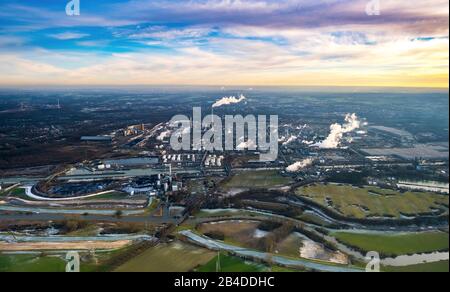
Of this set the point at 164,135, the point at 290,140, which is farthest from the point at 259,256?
the point at 164,135

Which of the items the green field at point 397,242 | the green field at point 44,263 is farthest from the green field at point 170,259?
the green field at point 397,242

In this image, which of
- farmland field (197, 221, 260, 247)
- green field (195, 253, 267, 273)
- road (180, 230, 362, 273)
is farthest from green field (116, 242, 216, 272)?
farmland field (197, 221, 260, 247)

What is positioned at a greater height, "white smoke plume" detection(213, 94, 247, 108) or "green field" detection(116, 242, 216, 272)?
"white smoke plume" detection(213, 94, 247, 108)

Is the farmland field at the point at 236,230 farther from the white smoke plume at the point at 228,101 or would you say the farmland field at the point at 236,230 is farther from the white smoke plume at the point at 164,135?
the white smoke plume at the point at 228,101

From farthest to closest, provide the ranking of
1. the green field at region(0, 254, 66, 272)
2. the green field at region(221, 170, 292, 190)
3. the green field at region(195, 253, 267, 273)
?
the green field at region(221, 170, 292, 190), the green field at region(0, 254, 66, 272), the green field at region(195, 253, 267, 273)

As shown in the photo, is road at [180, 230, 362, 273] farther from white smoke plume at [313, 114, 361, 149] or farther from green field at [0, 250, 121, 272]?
white smoke plume at [313, 114, 361, 149]

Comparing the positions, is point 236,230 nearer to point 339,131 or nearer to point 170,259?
point 170,259
